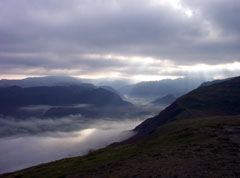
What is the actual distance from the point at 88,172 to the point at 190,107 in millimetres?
161042

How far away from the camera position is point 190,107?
7121 inches

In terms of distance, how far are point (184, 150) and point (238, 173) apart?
477 inches

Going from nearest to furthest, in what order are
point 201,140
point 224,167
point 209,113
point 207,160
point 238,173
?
point 238,173 < point 224,167 < point 207,160 < point 201,140 < point 209,113

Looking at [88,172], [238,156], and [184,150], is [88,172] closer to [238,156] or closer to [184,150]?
[184,150]

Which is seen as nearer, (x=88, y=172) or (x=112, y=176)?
(x=112, y=176)

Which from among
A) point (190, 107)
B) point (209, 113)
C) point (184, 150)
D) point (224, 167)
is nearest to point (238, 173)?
point (224, 167)

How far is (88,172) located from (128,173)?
8.23 m

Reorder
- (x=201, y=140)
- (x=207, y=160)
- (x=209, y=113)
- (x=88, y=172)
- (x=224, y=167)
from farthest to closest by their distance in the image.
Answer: (x=209, y=113), (x=201, y=140), (x=88, y=172), (x=207, y=160), (x=224, y=167)

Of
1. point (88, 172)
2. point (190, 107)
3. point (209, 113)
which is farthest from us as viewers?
point (190, 107)

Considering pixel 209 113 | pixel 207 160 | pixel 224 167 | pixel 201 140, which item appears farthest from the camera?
pixel 209 113

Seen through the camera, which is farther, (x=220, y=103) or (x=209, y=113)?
(x=220, y=103)

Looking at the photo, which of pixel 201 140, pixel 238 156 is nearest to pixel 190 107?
pixel 201 140

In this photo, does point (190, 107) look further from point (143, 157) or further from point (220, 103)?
point (143, 157)

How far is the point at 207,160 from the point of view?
1126 inches
